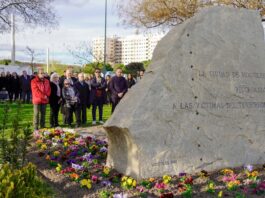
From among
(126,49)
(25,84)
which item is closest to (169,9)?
(25,84)

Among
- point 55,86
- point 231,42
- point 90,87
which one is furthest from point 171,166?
point 90,87

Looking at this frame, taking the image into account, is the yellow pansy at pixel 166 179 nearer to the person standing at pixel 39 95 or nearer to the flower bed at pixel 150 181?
the flower bed at pixel 150 181

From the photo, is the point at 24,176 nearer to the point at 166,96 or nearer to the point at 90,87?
the point at 166,96

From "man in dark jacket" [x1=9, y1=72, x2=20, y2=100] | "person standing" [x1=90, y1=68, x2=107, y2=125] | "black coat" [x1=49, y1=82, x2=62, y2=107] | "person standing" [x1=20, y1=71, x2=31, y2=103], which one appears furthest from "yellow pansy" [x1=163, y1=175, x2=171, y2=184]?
"man in dark jacket" [x1=9, y1=72, x2=20, y2=100]

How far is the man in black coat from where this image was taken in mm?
13672

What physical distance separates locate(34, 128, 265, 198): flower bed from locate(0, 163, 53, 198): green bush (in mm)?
1108

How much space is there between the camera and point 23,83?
74.5ft

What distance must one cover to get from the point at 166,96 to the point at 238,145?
5.10 ft

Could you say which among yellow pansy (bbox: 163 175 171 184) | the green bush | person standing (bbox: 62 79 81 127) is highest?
person standing (bbox: 62 79 81 127)

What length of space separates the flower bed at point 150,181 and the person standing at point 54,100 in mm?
5498

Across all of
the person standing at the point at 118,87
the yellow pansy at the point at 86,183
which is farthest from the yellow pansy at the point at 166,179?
the person standing at the point at 118,87

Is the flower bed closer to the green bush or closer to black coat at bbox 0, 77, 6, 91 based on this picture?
the green bush

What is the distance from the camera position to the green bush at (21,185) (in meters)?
4.05

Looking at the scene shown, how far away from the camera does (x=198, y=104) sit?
6.64 metres
